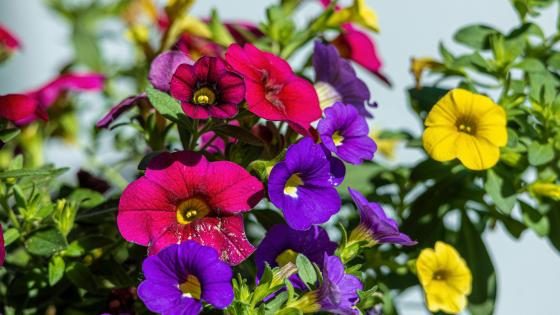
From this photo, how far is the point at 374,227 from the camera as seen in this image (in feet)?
2.49

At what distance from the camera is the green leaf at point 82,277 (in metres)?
0.83

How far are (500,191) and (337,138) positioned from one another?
24cm

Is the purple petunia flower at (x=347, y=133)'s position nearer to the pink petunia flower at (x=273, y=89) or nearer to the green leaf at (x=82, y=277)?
the pink petunia flower at (x=273, y=89)

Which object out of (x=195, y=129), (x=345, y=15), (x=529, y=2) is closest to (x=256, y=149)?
(x=195, y=129)

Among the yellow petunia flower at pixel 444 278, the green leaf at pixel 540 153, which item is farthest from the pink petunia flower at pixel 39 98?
the green leaf at pixel 540 153

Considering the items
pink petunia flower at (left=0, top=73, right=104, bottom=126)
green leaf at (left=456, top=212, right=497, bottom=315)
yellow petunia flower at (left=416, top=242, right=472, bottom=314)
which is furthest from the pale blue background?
yellow petunia flower at (left=416, top=242, right=472, bottom=314)

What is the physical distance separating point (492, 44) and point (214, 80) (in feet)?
1.39

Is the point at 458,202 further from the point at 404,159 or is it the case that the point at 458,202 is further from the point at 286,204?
the point at 404,159

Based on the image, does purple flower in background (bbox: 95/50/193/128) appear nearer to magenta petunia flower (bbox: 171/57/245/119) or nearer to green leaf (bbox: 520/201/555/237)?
magenta petunia flower (bbox: 171/57/245/119)

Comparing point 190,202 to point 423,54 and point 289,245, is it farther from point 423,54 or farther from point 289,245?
point 423,54

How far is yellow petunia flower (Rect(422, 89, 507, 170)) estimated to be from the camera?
0.80 m

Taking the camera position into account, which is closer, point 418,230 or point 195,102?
point 195,102

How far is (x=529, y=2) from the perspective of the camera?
1.01 m

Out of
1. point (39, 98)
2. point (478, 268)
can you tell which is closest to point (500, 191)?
point (478, 268)
